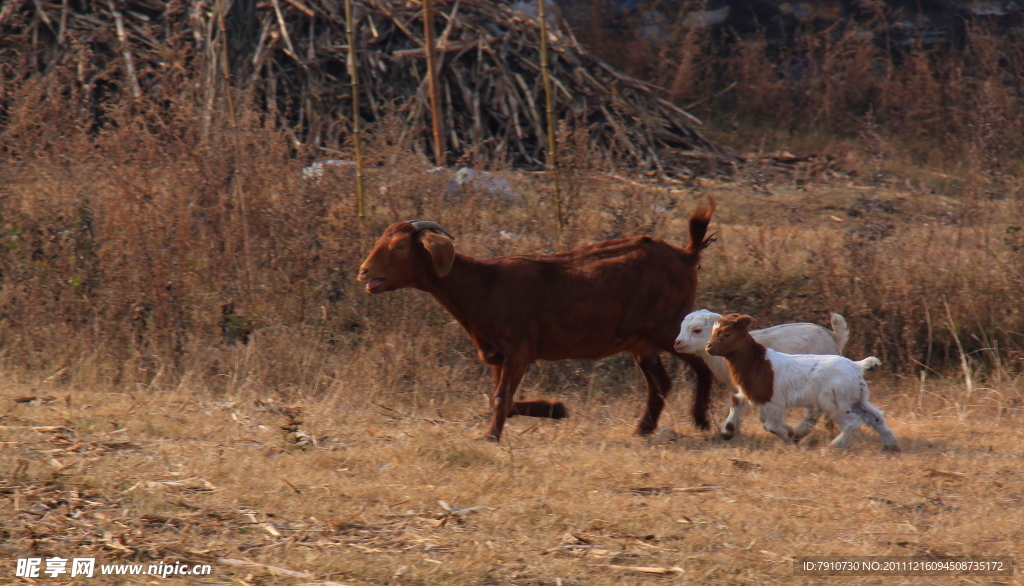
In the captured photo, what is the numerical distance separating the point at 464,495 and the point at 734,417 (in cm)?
218

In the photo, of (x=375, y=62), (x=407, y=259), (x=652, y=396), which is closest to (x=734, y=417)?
(x=652, y=396)

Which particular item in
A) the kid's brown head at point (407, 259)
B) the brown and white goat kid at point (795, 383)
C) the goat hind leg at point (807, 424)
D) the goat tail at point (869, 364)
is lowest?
the goat hind leg at point (807, 424)

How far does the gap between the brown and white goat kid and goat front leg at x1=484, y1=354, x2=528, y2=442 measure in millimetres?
1192

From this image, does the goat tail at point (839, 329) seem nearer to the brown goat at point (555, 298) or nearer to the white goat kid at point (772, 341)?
the white goat kid at point (772, 341)

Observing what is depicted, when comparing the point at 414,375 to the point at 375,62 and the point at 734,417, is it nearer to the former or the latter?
the point at 734,417

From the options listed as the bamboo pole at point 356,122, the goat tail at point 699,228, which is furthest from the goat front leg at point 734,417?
the bamboo pole at point 356,122

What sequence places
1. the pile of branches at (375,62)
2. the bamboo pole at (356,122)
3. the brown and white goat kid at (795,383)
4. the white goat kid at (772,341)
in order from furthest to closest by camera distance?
the pile of branches at (375,62), the bamboo pole at (356,122), the white goat kid at (772,341), the brown and white goat kid at (795,383)

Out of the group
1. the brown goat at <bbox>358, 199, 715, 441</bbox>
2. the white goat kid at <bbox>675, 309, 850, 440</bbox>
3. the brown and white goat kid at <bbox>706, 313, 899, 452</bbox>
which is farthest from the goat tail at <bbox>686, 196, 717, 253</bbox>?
the brown and white goat kid at <bbox>706, 313, 899, 452</bbox>

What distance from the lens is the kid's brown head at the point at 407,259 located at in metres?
6.05

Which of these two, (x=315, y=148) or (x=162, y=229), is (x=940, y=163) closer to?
(x=315, y=148)

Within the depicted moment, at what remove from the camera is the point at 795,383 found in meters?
6.01

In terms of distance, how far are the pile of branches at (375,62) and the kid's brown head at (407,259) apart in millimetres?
5441

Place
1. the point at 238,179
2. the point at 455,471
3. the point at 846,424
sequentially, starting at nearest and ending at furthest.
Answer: the point at 455,471 < the point at 846,424 < the point at 238,179

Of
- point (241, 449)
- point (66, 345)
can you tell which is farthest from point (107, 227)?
point (241, 449)
